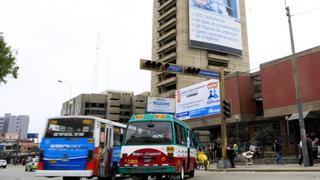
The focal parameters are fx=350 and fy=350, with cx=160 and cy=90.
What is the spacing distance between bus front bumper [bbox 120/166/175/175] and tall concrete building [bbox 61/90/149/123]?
4119 inches

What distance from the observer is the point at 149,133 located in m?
13.5

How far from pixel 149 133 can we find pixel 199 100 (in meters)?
34.0

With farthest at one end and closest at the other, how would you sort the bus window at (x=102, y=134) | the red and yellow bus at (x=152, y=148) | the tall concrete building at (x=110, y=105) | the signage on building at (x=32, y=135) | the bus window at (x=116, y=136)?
the signage on building at (x=32, y=135) < the tall concrete building at (x=110, y=105) < the bus window at (x=116, y=136) < the bus window at (x=102, y=134) < the red and yellow bus at (x=152, y=148)

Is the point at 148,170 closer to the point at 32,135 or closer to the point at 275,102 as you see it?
the point at 275,102

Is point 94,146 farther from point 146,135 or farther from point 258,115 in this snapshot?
point 258,115

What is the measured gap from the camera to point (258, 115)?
4225 cm

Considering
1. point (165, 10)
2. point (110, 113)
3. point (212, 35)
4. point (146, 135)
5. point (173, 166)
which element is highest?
point (165, 10)

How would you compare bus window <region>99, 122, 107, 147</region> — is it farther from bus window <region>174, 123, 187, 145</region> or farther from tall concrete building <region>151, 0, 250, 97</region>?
tall concrete building <region>151, 0, 250, 97</region>

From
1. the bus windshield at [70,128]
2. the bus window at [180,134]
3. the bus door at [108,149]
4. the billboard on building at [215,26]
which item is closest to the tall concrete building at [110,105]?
the billboard on building at [215,26]

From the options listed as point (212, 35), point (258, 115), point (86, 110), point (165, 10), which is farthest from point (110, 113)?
point (258, 115)

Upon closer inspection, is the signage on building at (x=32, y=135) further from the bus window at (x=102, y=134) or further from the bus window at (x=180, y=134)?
the bus window at (x=180, y=134)

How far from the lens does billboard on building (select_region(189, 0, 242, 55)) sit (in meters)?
82.2

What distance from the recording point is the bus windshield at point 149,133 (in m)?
13.3

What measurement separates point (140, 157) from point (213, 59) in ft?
241
